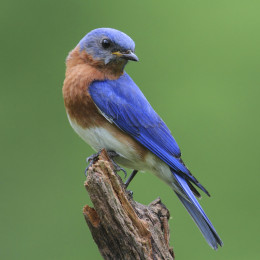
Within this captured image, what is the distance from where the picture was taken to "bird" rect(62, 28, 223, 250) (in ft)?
18.1

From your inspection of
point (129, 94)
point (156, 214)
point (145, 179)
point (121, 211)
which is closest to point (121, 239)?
point (121, 211)

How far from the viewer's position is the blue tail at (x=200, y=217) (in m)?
5.43

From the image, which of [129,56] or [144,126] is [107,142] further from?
[129,56]

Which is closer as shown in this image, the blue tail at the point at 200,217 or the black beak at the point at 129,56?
the blue tail at the point at 200,217

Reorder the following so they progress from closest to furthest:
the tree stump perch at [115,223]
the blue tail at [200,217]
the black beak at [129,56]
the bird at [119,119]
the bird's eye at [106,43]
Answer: the tree stump perch at [115,223], the blue tail at [200,217], the bird at [119,119], the black beak at [129,56], the bird's eye at [106,43]

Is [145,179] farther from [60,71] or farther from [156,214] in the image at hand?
[156,214]

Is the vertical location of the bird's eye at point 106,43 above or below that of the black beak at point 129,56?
above

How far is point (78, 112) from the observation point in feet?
18.1

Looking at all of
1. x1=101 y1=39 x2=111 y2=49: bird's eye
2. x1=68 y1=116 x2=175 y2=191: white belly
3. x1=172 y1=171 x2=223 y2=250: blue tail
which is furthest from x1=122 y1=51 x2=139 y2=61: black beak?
x1=172 y1=171 x2=223 y2=250: blue tail

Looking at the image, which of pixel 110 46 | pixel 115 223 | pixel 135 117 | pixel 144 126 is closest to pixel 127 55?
pixel 110 46

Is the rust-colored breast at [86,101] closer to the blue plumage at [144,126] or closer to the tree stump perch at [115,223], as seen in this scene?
the blue plumage at [144,126]

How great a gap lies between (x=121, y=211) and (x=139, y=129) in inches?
53.8

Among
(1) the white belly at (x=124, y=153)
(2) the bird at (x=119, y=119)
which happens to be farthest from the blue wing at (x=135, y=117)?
(1) the white belly at (x=124, y=153)

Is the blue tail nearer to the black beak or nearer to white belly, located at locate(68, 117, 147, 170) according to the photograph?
white belly, located at locate(68, 117, 147, 170)
